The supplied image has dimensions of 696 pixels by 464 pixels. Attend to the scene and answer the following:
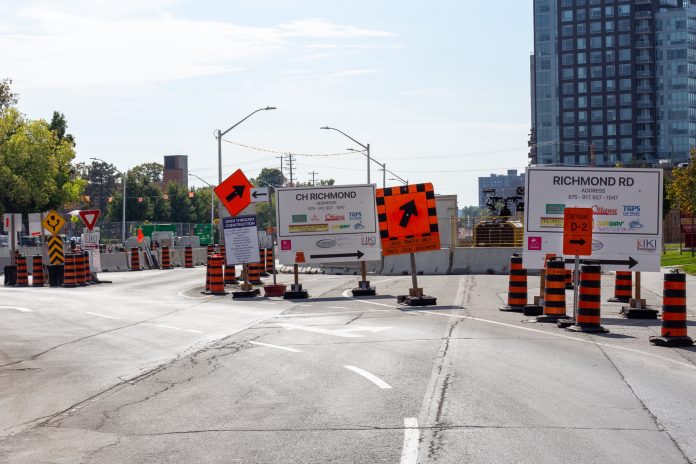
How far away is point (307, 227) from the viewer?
26.6m

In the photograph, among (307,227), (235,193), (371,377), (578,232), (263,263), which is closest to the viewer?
(371,377)

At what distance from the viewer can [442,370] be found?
39.3 ft

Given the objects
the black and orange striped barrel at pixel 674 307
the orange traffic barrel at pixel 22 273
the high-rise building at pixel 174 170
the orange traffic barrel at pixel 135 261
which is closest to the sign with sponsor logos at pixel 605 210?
the black and orange striped barrel at pixel 674 307

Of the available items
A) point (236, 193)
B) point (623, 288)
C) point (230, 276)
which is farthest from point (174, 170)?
point (623, 288)

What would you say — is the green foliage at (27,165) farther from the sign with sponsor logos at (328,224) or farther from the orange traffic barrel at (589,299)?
the orange traffic barrel at (589,299)

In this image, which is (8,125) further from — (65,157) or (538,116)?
(538,116)

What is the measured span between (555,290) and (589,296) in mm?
1853

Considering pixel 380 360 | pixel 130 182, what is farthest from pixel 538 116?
pixel 380 360

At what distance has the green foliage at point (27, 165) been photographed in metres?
66.1

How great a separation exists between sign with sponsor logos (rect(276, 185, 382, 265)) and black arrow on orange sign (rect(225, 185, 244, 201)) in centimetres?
126

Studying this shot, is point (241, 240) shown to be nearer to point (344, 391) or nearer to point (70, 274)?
point (70, 274)

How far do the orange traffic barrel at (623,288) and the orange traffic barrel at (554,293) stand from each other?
17.7 ft

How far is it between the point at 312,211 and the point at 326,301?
3.16 metres

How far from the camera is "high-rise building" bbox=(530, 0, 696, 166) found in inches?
6540
